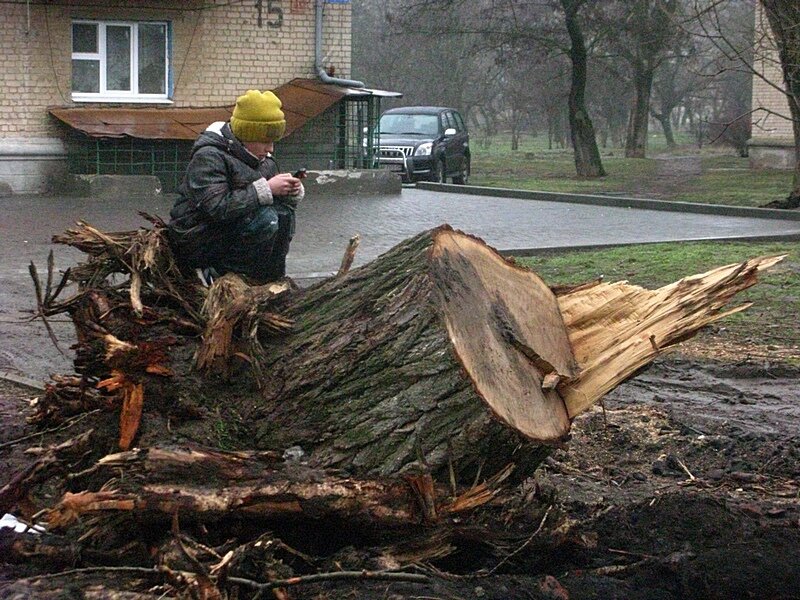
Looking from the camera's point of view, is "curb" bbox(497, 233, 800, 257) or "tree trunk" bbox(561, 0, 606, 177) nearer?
"curb" bbox(497, 233, 800, 257)

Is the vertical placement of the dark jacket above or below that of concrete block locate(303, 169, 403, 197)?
above

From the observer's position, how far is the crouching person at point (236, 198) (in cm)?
519

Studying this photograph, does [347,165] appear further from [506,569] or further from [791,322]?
[506,569]

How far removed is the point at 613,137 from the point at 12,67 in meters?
36.1

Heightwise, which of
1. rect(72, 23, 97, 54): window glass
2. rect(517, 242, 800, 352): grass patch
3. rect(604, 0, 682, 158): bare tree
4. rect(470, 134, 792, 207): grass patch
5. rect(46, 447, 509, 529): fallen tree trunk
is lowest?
rect(517, 242, 800, 352): grass patch

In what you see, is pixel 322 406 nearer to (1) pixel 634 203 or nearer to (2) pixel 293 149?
(1) pixel 634 203

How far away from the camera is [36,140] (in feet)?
63.8

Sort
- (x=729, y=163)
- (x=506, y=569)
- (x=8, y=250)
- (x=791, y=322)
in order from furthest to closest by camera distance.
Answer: (x=729, y=163) → (x=8, y=250) → (x=791, y=322) → (x=506, y=569)

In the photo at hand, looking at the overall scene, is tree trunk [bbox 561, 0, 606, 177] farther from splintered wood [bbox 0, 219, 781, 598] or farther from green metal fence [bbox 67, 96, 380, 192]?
splintered wood [bbox 0, 219, 781, 598]

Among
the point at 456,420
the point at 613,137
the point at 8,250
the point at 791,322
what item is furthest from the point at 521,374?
the point at 613,137

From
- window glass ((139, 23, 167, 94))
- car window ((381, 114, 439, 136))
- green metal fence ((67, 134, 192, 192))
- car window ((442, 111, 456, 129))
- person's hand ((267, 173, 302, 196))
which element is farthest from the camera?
car window ((442, 111, 456, 129))

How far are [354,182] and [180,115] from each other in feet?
→ 10.4

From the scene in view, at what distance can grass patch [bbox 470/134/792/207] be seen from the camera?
2116 cm

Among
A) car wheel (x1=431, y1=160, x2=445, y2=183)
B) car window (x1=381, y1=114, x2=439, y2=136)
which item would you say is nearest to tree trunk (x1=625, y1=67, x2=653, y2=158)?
car window (x1=381, y1=114, x2=439, y2=136)
